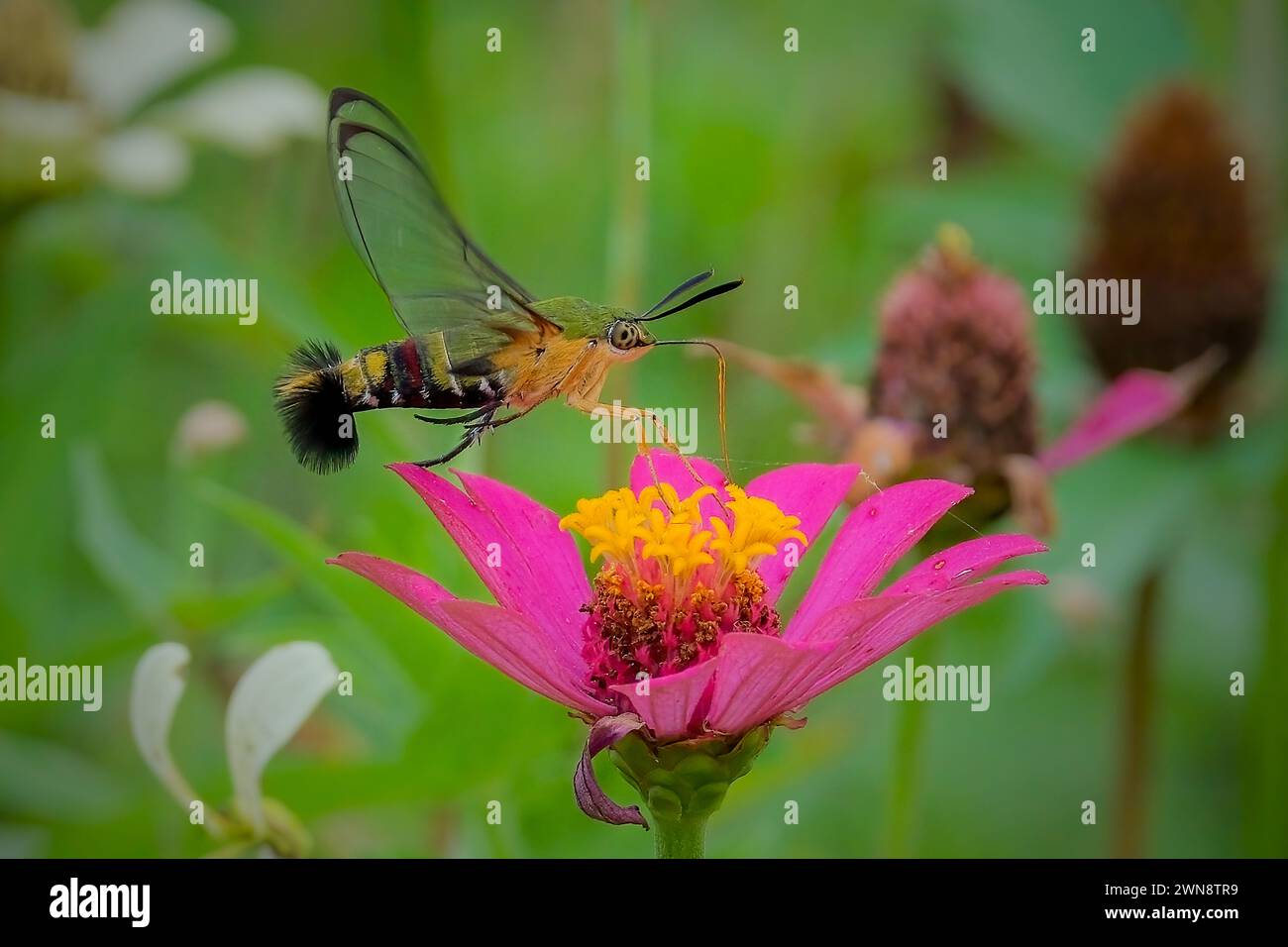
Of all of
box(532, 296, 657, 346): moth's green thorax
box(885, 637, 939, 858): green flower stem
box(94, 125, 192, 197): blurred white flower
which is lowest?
box(885, 637, 939, 858): green flower stem

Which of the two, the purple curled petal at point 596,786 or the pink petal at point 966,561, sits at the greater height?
the pink petal at point 966,561

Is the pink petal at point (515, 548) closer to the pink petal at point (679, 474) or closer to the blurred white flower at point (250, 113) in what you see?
the pink petal at point (679, 474)

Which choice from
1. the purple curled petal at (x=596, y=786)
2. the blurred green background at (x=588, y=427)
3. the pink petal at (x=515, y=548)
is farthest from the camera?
the blurred green background at (x=588, y=427)

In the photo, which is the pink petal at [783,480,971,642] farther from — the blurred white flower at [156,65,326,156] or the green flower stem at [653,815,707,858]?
the blurred white flower at [156,65,326,156]

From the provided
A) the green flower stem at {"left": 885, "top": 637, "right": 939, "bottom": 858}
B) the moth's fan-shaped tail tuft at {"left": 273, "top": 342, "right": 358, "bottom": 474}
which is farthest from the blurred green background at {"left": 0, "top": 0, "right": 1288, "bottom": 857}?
the moth's fan-shaped tail tuft at {"left": 273, "top": 342, "right": 358, "bottom": 474}

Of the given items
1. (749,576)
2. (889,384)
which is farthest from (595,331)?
(889,384)

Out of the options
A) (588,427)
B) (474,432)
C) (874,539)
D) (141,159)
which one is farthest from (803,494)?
(141,159)

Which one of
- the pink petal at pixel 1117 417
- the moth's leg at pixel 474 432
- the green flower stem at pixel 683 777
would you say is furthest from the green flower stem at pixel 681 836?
the pink petal at pixel 1117 417
